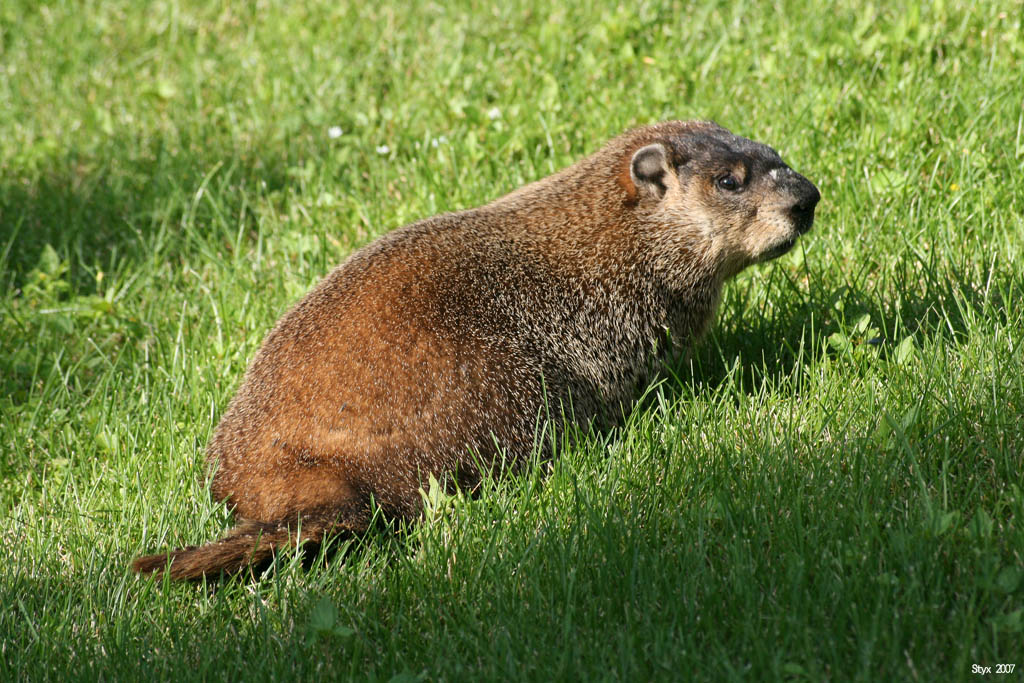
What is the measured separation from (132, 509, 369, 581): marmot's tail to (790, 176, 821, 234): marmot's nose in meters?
2.19

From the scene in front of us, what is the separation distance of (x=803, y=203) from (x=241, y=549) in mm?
2546

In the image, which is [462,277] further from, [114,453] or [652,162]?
[114,453]

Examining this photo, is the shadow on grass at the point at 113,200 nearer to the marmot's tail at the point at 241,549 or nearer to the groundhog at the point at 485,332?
the groundhog at the point at 485,332

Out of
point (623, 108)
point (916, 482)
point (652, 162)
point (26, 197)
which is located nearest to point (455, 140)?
point (623, 108)

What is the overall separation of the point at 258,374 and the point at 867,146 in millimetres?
3370

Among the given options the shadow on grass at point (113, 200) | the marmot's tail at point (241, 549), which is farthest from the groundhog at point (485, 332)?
the shadow on grass at point (113, 200)

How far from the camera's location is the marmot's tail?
3.48 meters

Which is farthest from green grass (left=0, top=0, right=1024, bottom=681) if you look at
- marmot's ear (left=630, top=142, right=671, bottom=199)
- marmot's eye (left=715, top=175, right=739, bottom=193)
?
marmot's ear (left=630, top=142, right=671, bottom=199)

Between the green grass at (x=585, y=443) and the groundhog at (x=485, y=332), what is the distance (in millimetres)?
161

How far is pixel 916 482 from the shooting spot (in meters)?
3.43

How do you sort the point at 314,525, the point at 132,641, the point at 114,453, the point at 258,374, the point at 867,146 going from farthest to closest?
1. the point at 867,146
2. the point at 114,453
3. the point at 258,374
4. the point at 314,525
5. the point at 132,641

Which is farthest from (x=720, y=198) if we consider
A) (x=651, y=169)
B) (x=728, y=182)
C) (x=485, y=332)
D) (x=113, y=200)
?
(x=113, y=200)

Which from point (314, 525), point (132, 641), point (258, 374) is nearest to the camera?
point (132, 641)

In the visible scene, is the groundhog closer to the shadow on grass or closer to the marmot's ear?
the marmot's ear
